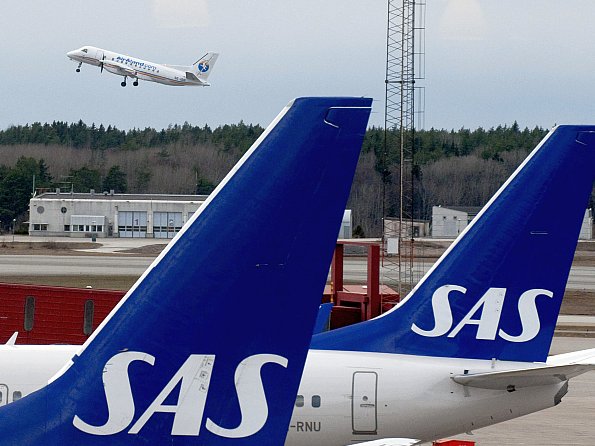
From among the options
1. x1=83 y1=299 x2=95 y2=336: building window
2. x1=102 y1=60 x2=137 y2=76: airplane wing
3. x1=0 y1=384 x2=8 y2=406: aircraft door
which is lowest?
x1=83 y1=299 x2=95 y2=336: building window

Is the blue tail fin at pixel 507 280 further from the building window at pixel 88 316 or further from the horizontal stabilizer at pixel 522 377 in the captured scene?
the building window at pixel 88 316

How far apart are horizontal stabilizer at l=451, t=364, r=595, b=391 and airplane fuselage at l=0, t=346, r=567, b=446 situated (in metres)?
0.10

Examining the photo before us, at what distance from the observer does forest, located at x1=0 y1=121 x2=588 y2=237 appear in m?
154

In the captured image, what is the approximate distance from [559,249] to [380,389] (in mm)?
3359

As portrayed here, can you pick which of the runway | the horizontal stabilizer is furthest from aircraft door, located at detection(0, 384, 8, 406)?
the runway

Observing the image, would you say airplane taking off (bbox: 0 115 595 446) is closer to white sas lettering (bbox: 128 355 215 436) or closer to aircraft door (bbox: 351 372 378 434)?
white sas lettering (bbox: 128 355 215 436)

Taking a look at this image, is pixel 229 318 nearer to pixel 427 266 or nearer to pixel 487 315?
pixel 487 315

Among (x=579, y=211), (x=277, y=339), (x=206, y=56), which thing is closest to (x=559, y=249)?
(x=579, y=211)

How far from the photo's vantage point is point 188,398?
27.9 ft

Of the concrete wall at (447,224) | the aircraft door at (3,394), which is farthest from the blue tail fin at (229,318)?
the concrete wall at (447,224)

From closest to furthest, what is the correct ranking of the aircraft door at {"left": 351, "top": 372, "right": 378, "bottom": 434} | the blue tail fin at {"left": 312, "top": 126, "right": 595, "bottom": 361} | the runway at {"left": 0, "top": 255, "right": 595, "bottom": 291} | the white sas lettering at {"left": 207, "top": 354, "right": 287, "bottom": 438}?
the white sas lettering at {"left": 207, "top": 354, "right": 287, "bottom": 438}, the aircraft door at {"left": 351, "top": 372, "right": 378, "bottom": 434}, the blue tail fin at {"left": 312, "top": 126, "right": 595, "bottom": 361}, the runway at {"left": 0, "top": 255, "right": 595, "bottom": 291}

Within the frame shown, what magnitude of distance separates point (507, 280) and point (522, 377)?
1.56 m

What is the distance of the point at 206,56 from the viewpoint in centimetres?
11419

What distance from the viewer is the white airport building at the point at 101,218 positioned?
126 m
